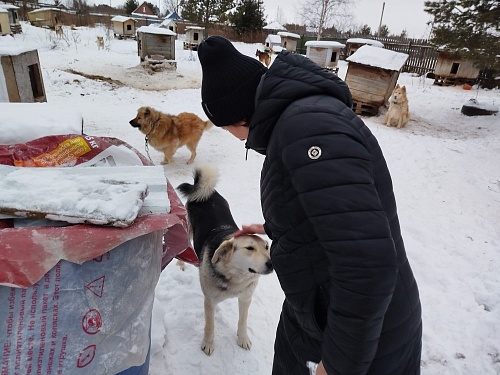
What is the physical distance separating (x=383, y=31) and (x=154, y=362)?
48372 millimetres

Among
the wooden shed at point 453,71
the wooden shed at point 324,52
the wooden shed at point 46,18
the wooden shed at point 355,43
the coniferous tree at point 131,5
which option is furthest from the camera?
the coniferous tree at point 131,5

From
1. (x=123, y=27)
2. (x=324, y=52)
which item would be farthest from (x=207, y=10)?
(x=324, y=52)

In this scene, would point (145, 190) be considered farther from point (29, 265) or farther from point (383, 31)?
point (383, 31)

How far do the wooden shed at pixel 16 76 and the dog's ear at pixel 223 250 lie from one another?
4061mm

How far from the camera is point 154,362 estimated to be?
2230 mm

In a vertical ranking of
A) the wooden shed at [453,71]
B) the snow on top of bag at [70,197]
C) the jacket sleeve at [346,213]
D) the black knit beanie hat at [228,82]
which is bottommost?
the wooden shed at [453,71]

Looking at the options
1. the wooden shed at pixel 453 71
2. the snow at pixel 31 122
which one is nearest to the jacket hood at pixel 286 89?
the snow at pixel 31 122

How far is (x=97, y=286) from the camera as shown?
1.20 meters

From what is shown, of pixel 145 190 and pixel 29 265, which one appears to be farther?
pixel 145 190

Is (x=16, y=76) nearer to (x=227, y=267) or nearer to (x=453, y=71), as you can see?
(x=227, y=267)

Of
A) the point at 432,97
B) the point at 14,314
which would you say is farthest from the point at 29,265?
the point at 432,97

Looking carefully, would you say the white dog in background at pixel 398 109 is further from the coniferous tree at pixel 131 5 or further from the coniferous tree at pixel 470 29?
the coniferous tree at pixel 131 5

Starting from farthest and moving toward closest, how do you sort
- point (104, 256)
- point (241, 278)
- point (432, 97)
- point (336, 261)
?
point (432, 97)
point (241, 278)
point (104, 256)
point (336, 261)

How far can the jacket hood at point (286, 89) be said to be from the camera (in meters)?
0.94
